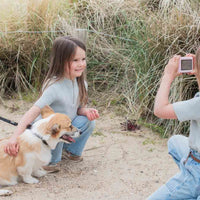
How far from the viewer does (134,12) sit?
533 centimetres

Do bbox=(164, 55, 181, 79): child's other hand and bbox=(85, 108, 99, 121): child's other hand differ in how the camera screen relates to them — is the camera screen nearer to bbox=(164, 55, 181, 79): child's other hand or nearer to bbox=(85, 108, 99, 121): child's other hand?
bbox=(164, 55, 181, 79): child's other hand

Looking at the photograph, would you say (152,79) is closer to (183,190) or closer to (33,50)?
(33,50)

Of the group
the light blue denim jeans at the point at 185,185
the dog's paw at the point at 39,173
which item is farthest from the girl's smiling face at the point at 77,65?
the light blue denim jeans at the point at 185,185

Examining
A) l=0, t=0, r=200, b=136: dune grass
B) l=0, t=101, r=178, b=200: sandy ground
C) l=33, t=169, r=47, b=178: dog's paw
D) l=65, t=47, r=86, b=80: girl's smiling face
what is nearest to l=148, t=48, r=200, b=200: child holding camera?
l=0, t=101, r=178, b=200: sandy ground

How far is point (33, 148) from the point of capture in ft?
9.83

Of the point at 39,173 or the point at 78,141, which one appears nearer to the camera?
the point at 39,173

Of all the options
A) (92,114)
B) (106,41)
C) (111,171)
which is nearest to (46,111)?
(92,114)

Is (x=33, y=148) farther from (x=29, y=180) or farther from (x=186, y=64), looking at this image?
(x=186, y=64)

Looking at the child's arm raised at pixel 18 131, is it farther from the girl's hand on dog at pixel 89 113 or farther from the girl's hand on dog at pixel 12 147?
the girl's hand on dog at pixel 89 113

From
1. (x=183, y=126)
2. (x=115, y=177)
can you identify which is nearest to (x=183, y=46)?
(x=183, y=126)

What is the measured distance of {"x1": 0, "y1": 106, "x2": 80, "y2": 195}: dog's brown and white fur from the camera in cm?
299

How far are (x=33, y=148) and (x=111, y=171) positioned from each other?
822mm

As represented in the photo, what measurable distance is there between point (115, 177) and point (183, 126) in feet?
3.71

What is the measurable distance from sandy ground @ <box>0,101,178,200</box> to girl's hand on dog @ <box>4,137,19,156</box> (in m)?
0.30
